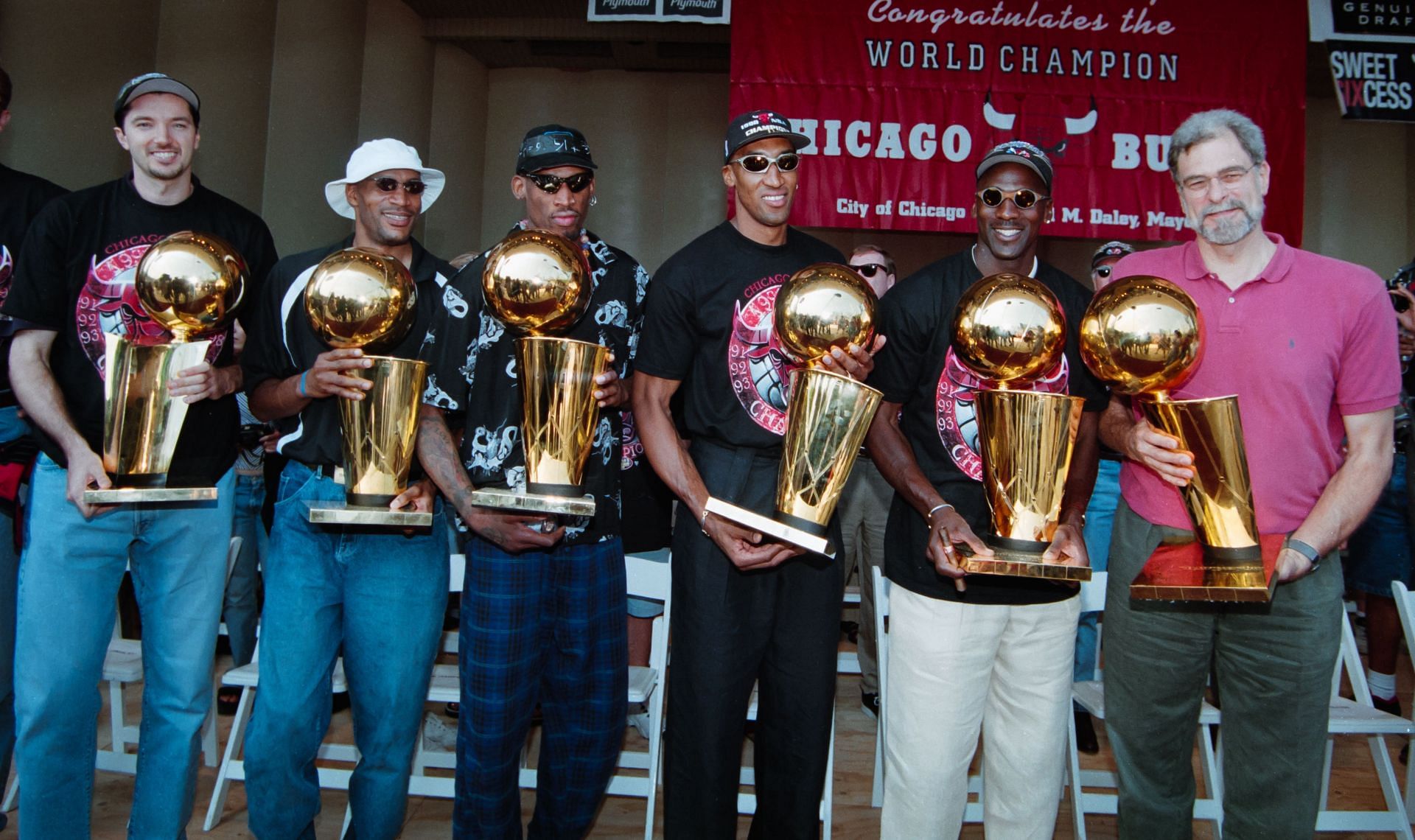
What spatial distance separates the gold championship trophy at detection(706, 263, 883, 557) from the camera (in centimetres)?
204

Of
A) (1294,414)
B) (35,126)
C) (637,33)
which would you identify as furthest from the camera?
(637,33)

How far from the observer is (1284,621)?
2.13 m

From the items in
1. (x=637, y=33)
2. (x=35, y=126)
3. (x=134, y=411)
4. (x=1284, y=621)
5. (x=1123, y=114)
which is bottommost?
(x=1284, y=621)

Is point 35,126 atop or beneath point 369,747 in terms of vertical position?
atop

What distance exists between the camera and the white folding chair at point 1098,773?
9.71 ft

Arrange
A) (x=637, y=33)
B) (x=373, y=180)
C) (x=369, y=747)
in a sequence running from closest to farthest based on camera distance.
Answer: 1. (x=369, y=747)
2. (x=373, y=180)
3. (x=637, y=33)

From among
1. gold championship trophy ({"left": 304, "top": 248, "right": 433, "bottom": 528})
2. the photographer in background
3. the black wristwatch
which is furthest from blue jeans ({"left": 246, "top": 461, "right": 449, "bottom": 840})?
the photographer in background

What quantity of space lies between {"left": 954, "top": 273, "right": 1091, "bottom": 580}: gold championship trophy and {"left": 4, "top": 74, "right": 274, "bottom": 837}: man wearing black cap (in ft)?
5.87

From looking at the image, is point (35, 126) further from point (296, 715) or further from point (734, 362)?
point (734, 362)

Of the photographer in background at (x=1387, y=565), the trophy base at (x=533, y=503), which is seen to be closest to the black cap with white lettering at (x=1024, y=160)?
the trophy base at (x=533, y=503)

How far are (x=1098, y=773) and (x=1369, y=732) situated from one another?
0.81 m

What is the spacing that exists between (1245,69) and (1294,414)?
5.07m

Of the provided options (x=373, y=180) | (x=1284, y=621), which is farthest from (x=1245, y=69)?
(x=373, y=180)

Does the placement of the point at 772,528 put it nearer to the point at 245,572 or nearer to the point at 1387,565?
the point at 245,572
